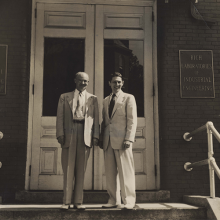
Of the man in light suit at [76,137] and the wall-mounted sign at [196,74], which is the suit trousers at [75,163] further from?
the wall-mounted sign at [196,74]

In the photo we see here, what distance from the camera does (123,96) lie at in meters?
5.07

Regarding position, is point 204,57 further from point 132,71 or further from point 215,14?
point 132,71

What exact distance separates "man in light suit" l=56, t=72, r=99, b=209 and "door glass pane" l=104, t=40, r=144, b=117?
1.55m

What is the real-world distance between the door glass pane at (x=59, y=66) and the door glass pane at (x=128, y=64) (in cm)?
48

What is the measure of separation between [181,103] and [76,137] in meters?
2.33

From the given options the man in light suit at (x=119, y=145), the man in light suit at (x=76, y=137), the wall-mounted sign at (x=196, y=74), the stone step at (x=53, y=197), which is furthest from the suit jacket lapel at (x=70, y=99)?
the wall-mounted sign at (x=196, y=74)

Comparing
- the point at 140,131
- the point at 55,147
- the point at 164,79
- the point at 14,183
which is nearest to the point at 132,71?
the point at 164,79

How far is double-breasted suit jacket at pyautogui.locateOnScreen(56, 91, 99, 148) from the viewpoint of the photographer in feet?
15.6

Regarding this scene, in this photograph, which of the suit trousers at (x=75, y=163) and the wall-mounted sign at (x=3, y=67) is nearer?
the suit trousers at (x=75, y=163)

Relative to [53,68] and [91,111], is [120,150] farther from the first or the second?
[53,68]

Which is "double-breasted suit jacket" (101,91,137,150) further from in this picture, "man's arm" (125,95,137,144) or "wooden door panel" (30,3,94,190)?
"wooden door panel" (30,3,94,190)

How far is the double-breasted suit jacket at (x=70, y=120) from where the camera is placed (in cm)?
475

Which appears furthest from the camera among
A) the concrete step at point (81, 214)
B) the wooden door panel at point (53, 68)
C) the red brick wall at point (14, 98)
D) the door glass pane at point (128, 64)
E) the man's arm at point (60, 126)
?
the door glass pane at point (128, 64)

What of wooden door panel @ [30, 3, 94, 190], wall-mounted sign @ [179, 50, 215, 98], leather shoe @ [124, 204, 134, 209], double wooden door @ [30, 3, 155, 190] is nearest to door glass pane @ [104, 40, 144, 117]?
double wooden door @ [30, 3, 155, 190]
